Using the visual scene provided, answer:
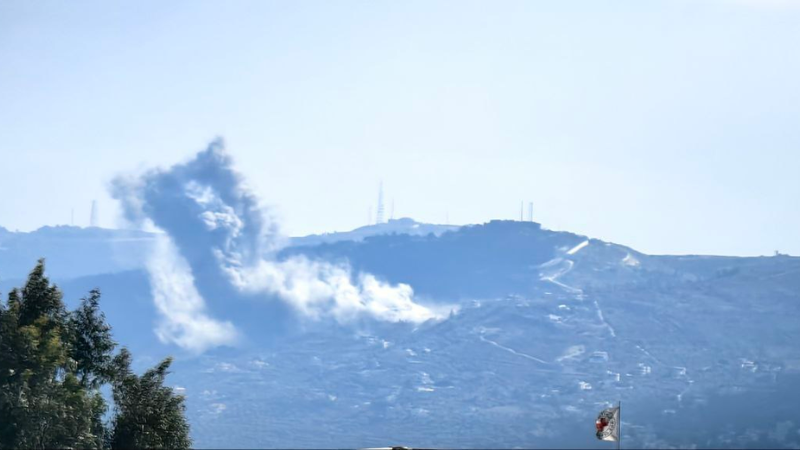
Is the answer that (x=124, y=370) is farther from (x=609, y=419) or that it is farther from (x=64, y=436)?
(x=609, y=419)

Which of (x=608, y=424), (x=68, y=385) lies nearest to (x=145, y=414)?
(x=68, y=385)

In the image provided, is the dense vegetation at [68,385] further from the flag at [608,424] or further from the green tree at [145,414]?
the flag at [608,424]

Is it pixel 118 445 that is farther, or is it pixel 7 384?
pixel 118 445

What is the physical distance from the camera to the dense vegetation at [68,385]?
353 feet

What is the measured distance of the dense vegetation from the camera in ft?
353

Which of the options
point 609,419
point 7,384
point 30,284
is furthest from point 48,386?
point 609,419

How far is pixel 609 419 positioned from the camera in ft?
339

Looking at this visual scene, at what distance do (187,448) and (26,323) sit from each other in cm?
1854

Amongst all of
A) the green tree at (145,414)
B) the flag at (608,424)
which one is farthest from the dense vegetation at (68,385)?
the flag at (608,424)

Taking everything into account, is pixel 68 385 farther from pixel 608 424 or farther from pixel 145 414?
pixel 608 424

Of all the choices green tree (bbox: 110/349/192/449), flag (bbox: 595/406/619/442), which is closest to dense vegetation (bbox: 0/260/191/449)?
green tree (bbox: 110/349/192/449)

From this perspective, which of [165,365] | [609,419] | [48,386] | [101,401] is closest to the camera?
[609,419]

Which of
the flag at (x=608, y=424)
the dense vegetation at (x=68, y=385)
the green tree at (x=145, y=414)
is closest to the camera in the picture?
the flag at (x=608, y=424)

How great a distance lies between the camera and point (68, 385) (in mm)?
116125
